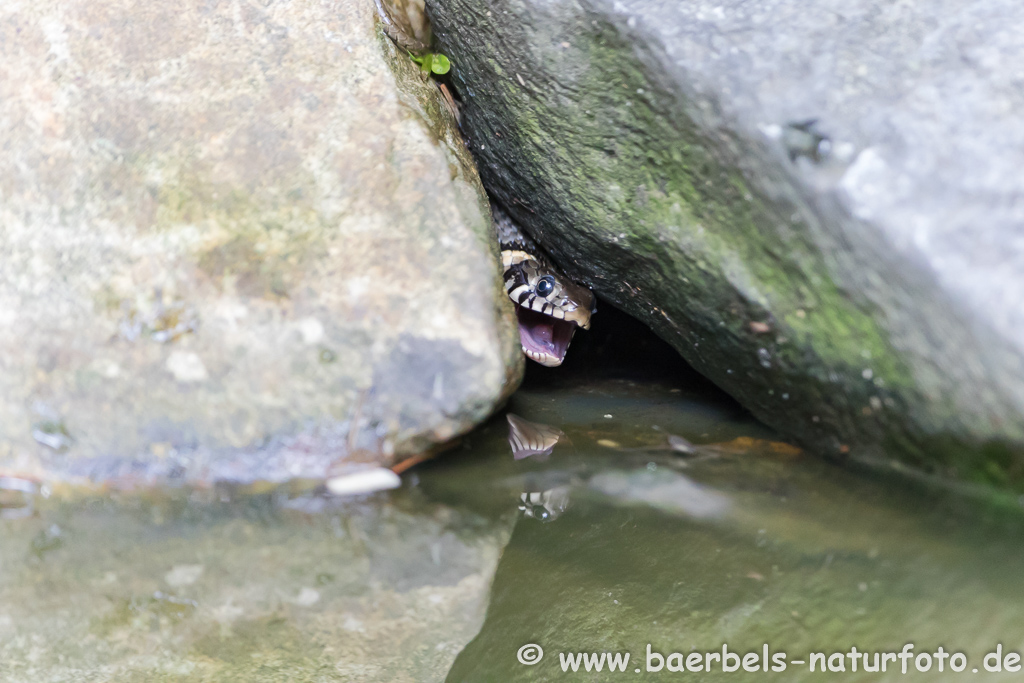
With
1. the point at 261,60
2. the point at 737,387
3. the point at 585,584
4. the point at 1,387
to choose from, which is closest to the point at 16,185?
the point at 1,387

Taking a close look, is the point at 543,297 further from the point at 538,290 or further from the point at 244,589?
the point at 244,589

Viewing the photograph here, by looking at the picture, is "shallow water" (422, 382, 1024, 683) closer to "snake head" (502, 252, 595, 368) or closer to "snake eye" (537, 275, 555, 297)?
"snake head" (502, 252, 595, 368)

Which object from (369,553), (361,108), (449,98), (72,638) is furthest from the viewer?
(449,98)

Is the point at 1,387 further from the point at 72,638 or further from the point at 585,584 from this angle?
the point at 585,584

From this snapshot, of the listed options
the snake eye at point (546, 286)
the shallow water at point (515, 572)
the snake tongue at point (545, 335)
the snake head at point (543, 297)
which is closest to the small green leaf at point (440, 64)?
the snake head at point (543, 297)

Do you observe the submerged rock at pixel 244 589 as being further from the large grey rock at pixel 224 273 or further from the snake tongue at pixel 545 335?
the snake tongue at pixel 545 335

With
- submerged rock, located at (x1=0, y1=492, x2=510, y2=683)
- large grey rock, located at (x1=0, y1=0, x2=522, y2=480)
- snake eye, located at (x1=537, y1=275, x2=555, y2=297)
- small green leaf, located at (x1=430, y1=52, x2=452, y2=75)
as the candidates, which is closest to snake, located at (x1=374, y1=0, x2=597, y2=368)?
snake eye, located at (x1=537, y1=275, x2=555, y2=297)

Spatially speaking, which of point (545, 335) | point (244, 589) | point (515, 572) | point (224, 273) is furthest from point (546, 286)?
point (244, 589)
